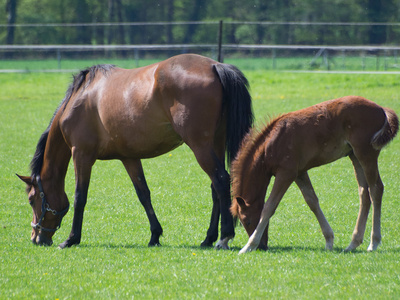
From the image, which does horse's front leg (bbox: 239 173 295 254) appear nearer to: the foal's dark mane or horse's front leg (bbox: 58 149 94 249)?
the foal's dark mane

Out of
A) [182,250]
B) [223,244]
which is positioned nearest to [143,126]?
[182,250]

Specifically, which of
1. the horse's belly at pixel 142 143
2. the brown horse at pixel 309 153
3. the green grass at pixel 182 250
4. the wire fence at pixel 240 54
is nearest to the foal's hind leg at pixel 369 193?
the brown horse at pixel 309 153

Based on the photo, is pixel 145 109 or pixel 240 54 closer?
pixel 145 109

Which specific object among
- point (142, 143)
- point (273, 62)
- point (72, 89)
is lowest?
point (273, 62)

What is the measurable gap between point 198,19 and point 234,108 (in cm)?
3546

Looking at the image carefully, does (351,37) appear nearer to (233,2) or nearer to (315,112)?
(233,2)

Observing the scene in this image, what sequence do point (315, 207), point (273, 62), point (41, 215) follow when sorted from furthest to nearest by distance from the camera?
point (273, 62) < point (41, 215) < point (315, 207)

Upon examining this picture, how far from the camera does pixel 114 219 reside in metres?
7.90

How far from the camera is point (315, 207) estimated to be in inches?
234

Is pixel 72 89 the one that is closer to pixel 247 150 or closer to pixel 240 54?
pixel 247 150

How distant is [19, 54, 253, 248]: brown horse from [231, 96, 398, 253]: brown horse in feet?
0.75

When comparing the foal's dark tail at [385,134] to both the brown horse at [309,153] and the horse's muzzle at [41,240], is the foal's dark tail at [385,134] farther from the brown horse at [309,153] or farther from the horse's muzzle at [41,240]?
the horse's muzzle at [41,240]

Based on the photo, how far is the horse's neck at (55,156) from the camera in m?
6.91

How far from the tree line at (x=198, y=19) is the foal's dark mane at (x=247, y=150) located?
Answer: 21.8 meters
